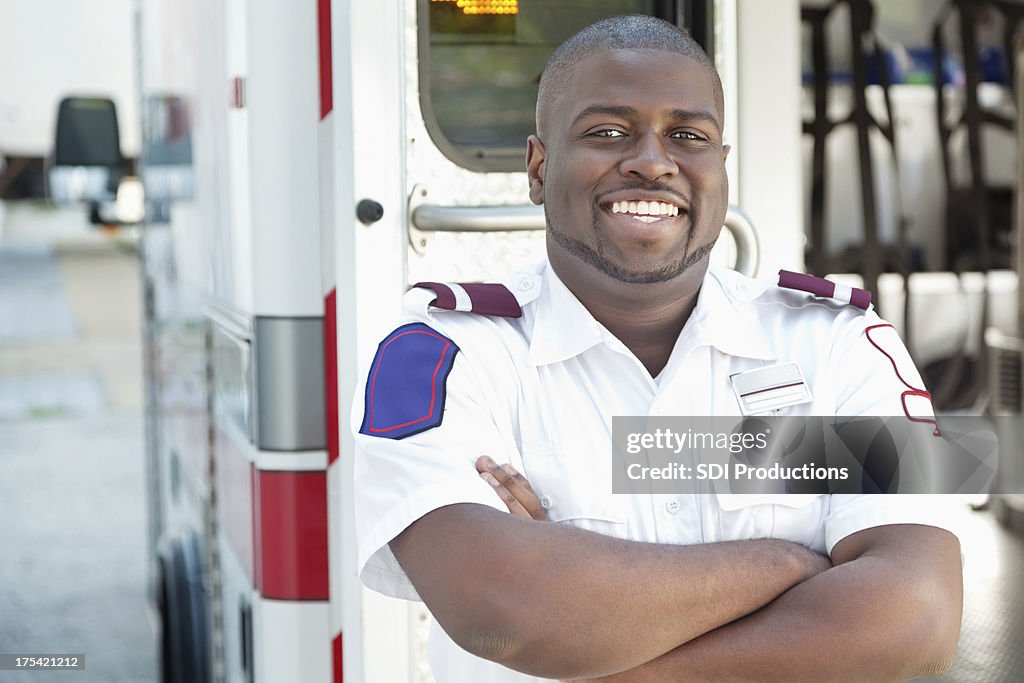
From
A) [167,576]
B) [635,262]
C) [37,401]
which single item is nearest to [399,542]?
[635,262]

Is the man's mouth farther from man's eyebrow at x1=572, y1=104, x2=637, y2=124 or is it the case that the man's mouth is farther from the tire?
the tire

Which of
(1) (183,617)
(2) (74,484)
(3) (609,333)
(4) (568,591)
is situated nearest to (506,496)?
(4) (568,591)

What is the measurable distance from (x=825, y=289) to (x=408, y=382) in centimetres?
54

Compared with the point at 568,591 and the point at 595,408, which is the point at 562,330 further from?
the point at 568,591

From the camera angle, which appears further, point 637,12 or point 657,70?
point 637,12

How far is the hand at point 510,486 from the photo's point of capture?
4.78ft

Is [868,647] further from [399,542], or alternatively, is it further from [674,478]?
[399,542]

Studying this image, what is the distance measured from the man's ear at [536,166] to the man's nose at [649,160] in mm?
156

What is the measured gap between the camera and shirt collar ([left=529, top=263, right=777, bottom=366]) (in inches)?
61.9

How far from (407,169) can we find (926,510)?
0.94 meters

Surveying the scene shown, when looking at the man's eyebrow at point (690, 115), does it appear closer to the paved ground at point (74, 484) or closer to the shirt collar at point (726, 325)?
the shirt collar at point (726, 325)

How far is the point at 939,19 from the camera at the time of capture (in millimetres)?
5902

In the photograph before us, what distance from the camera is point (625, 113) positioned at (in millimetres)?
1537

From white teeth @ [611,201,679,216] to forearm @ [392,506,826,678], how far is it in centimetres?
39
